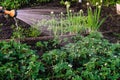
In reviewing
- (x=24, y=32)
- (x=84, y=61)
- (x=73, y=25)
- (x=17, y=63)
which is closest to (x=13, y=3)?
(x=24, y=32)

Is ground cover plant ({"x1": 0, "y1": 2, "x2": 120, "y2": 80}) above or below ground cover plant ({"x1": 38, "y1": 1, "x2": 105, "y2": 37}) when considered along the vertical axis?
below

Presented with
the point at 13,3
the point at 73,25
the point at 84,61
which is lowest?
the point at 84,61

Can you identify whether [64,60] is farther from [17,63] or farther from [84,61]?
[17,63]

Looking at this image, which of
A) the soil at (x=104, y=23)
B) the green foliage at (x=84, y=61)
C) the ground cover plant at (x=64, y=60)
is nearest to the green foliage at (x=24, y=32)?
the soil at (x=104, y=23)

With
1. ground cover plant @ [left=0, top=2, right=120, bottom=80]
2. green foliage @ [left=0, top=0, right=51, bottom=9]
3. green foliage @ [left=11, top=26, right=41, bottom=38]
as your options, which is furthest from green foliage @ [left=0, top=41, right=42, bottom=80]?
green foliage @ [left=0, top=0, right=51, bottom=9]

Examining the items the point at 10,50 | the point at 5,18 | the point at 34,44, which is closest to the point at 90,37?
the point at 34,44

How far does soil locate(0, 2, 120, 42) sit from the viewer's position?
5320 mm

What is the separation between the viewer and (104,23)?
5.75 m

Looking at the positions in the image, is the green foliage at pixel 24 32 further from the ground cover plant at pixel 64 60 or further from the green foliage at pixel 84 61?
the green foliage at pixel 84 61

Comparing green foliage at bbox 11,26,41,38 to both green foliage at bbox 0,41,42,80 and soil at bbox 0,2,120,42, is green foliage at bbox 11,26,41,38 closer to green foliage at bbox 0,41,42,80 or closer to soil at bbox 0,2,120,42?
soil at bbox 0,2,120,42

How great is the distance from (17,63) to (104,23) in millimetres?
2035

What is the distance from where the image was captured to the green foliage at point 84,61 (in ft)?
13.1

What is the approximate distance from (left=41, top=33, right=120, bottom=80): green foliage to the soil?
76 cm

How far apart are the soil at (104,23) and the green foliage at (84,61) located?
0.76 metres
